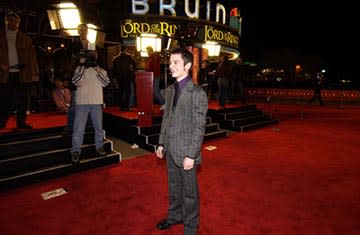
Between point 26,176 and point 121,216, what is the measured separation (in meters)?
2.17

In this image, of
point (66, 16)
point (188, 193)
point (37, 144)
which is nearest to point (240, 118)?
point (66, 16)

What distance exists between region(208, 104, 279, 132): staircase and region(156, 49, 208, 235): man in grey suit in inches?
275

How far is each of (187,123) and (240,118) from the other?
8.00 m

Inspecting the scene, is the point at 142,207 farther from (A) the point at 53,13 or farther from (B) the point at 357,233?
(A) the point at 53,13

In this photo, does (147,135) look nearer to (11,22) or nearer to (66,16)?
(66,16)

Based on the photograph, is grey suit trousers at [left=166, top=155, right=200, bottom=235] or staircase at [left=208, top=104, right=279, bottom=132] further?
staircase at [left=208, top=104, right=279, bottom=132]

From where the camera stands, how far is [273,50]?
1710 inches

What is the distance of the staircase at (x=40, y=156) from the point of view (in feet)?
15.5

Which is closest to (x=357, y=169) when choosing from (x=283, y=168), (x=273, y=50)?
(x=283, y=168)

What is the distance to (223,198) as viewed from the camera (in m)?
4.15

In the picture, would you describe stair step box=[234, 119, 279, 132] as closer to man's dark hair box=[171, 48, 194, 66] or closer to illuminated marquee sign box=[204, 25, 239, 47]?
man's dark hair box=[171, 48, 194, 66]

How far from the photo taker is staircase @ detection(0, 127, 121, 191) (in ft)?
15.5

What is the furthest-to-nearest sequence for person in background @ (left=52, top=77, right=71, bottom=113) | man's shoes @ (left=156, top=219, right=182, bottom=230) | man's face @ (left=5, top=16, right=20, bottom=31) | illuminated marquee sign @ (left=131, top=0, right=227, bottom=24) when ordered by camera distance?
illuminated marquee sign @ (left=131, top=0, right=227, bottom=24) → person in background @ (left=52, top=77, right=71, bottom=113) → man's face @ (left=5, top=16, right=20, bottom=31) → man's shoes @ (left=156, top=219, right=182, bottom=230)

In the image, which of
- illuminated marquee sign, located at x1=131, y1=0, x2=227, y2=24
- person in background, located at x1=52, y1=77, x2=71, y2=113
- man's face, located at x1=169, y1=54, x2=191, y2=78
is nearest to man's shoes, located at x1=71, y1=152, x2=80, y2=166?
man's face, located at x1=169, y1=54, x2=191, y2=78
